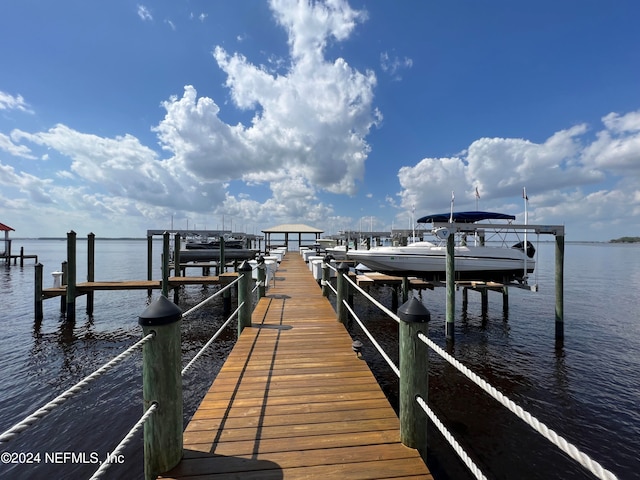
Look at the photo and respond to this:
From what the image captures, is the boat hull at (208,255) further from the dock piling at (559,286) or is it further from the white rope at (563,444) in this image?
the white rope at (563,444)

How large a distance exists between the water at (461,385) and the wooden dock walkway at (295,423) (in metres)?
2.37

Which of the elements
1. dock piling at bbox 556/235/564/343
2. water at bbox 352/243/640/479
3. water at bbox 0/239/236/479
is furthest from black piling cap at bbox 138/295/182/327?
dock piling at bbox 556/235/564/343

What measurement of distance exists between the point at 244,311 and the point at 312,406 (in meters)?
3.24

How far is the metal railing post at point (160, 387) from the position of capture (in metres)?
A: 2.26

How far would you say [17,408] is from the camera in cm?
643

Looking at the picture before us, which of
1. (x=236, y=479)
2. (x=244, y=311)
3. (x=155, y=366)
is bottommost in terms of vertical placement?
(x=236, y=479)

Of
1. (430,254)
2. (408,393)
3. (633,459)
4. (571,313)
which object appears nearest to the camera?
(408,393)

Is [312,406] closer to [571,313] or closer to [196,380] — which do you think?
[196,380]

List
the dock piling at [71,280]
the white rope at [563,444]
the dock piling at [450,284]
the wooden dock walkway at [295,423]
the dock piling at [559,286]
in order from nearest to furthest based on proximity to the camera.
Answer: the white rope at [563,444] → the wooden dock walkway at [295,423] → the dock piling at [450,284] → the dock piling at [559,286] → the dock piling at [71,280]

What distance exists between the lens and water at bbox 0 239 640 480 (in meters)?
5.10

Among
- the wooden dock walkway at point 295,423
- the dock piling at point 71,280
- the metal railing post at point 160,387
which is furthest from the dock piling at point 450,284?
the dock piling at point 71,280

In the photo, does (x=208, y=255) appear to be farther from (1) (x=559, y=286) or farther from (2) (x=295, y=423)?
(2) (x=295, y=423)

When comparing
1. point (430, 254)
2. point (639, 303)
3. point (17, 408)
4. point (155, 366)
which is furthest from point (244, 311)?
point (639, 303)

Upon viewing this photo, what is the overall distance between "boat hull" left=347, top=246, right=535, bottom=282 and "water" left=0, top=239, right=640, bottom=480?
2074 mm
